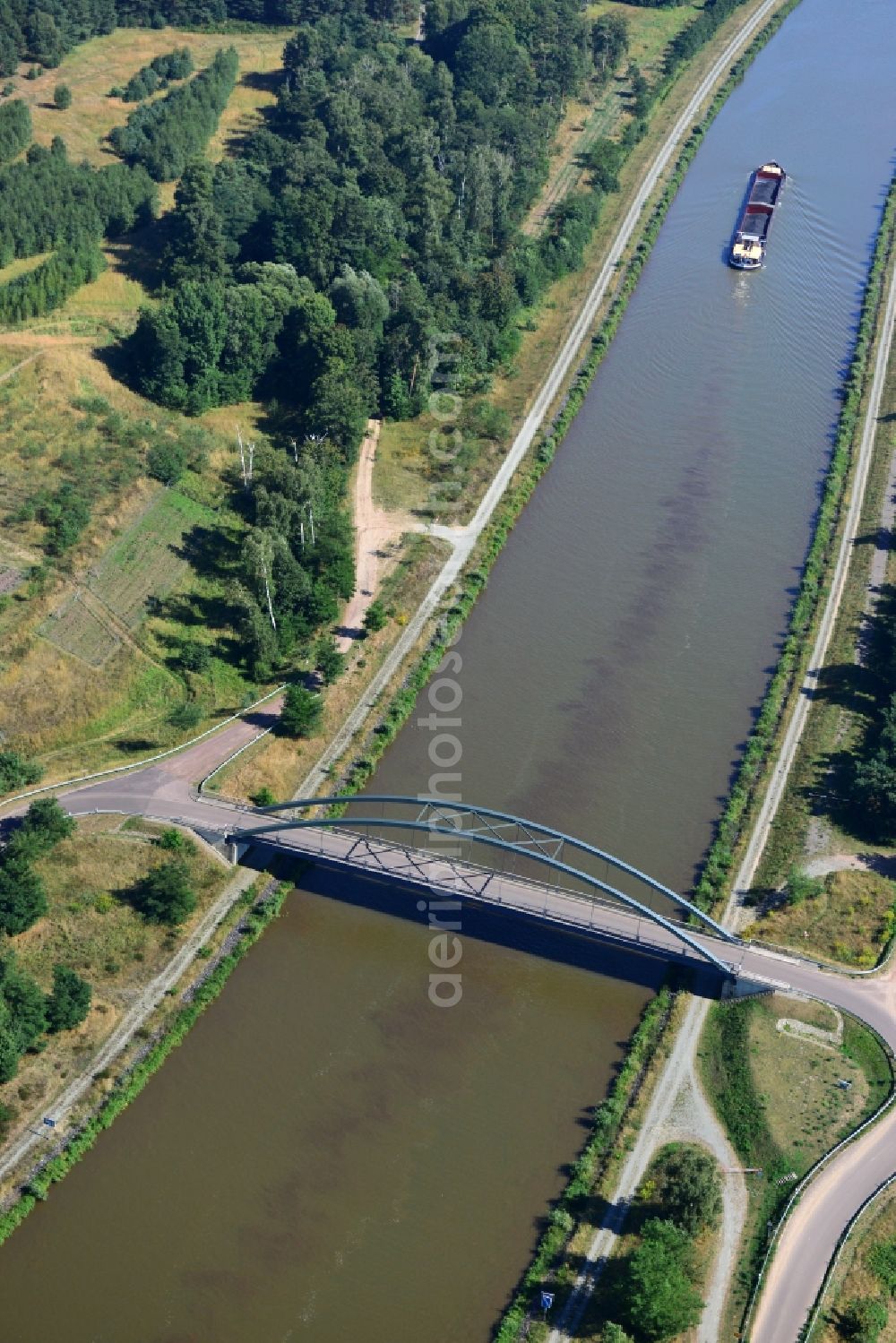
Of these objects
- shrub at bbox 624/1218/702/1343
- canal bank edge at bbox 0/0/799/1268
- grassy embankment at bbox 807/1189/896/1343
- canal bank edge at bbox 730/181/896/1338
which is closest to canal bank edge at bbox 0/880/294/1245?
canal bank edge at bbox 0/0/799/1268

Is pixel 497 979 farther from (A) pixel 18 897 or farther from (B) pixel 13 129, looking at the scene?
(B) pixel 13 129

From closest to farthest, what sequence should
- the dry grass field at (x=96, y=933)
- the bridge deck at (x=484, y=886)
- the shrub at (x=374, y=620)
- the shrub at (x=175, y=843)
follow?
the dry grass field at (x=96, y=933) < the bridge deck at (x=484, y=886) < the shrub at (x=175, y=843) < the shrub at (x=374, y=620)

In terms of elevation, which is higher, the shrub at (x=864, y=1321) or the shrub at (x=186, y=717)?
the shrub at (x=186, y=717)

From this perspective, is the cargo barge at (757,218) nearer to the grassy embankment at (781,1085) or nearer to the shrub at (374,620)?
the shrub at (374,620)

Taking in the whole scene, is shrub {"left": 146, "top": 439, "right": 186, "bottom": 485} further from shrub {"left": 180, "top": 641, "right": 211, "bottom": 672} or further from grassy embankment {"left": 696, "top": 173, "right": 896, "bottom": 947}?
grassy embankment {"left": 696, "top": 173, "right": 896, "bottom": 947}

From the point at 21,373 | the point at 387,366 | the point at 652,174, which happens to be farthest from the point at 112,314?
the point at 652,174

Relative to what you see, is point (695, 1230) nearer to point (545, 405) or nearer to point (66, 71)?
point (545, 405)

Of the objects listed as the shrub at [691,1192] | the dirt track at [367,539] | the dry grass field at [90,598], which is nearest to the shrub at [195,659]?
the dry grass field at [90,598]
